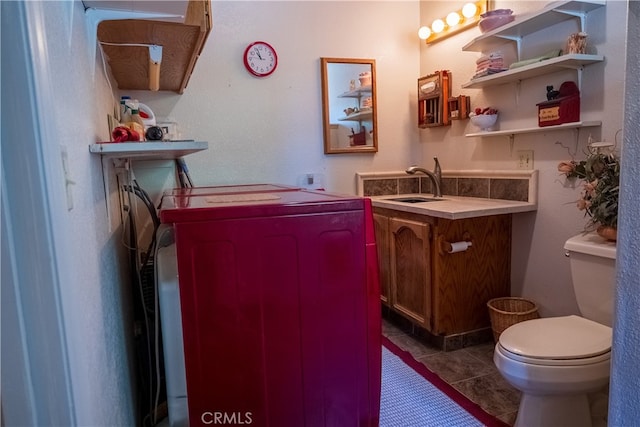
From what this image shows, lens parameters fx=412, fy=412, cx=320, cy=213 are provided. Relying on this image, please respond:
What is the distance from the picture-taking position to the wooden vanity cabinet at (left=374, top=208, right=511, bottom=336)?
2309 mm

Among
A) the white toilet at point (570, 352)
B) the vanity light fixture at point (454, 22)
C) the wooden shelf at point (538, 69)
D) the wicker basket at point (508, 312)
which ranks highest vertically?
the vanity light fixture at point (454, 22)

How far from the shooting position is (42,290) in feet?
1.92

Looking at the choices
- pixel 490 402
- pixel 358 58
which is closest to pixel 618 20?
pixel 358 58

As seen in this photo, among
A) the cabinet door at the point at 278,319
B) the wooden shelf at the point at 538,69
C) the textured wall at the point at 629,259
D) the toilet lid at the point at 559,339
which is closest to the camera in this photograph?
the textured wall at the point at 629,259

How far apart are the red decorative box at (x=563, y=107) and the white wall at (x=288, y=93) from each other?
119 cm

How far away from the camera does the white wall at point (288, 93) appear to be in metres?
2.69

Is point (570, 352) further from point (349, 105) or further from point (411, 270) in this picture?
point (349, 105)

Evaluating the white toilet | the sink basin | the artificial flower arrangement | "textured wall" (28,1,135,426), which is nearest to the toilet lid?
the white toilet

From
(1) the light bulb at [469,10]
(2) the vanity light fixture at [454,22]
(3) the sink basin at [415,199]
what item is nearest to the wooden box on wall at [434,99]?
(2) the vanity light fixture at [454,22]

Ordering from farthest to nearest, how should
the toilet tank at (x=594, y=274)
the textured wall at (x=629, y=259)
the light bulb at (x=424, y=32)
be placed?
the light bulb at (x=424, y=32), the toilet tank at (x=594, y=274), the textured wall at (x=629, y=259)

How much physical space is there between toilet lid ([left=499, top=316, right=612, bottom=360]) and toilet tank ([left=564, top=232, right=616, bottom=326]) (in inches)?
2.5

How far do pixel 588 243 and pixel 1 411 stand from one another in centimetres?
190

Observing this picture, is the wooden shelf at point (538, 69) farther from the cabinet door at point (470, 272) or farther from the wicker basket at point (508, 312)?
the wicker basket at point (508, 312)

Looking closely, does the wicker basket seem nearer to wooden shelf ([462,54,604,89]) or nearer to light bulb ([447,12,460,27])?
wooden shelf ([462,54,604,89])
